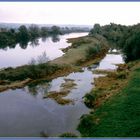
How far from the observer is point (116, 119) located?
1694 centimetres

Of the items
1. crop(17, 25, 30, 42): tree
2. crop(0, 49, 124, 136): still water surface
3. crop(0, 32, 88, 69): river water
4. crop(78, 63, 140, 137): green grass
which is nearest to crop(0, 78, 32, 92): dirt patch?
crop(0, 49, 124, 136): still water surface

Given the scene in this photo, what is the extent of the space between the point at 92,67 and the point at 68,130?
68.9 feet

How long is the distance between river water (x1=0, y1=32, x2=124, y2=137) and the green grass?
0.88 m

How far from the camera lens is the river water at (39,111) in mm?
16953

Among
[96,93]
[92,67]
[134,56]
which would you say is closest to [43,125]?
[96,93]

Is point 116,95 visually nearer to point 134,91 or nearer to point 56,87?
point 134,91

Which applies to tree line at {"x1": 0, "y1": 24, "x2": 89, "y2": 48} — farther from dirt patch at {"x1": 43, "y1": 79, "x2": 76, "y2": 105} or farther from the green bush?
dirt patch at {"x1": 43, "y1": 79, "x2": 76, "y2": 105}

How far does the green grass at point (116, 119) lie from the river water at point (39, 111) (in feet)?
2.90

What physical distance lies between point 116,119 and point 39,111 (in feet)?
18.8

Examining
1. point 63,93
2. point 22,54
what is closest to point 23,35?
point 22,54

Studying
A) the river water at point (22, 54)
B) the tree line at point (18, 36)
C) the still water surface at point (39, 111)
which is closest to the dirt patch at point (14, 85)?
the still water surface at point (39, 111)

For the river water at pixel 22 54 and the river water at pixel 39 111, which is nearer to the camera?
the river water at pixel 39 111

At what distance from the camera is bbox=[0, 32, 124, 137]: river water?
1695cm

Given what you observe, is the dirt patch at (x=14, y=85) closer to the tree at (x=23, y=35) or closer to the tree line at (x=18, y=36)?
the tree line at (x=18, y=36)
